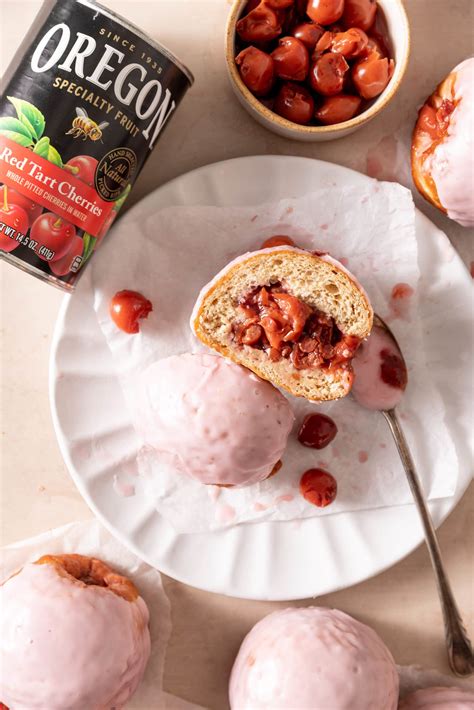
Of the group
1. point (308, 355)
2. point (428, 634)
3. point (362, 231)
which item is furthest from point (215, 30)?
point (428, 634)

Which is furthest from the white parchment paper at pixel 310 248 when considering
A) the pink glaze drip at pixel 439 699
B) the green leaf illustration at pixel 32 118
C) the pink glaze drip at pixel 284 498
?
the pink glaze drip at pixel 439 699

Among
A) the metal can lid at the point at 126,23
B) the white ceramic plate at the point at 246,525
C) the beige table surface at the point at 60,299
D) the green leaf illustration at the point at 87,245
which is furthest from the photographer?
the beige table surface at the point at 60,299

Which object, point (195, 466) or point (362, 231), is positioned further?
point (362, 231)

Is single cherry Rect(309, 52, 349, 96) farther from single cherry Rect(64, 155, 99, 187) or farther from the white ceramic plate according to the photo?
single cherry Rect(64, 155, 99, 187)

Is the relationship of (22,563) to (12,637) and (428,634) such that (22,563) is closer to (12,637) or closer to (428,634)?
(12,637)

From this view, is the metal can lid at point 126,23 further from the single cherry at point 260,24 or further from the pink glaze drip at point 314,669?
the pink glaze drip at point 314,669

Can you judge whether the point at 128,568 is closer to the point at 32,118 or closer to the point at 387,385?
the point at 387,385
